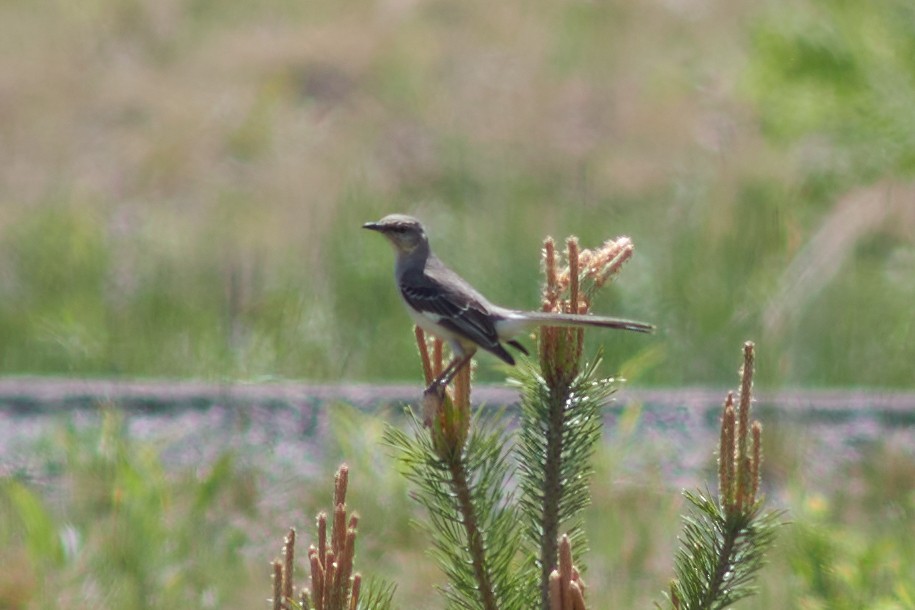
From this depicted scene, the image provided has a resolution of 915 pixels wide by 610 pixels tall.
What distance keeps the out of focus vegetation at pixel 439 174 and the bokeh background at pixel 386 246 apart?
0.09ft

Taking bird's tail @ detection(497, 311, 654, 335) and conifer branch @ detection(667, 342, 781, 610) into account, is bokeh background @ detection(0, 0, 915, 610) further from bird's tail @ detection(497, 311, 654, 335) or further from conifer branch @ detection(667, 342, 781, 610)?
conifer branch @ detection(667, 342, 781, 610)

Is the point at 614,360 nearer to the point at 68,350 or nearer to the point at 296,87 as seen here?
the point at 68,350

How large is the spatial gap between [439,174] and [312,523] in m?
5.71

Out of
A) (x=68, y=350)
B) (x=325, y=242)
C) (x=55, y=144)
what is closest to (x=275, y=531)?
(x=68, y=350)

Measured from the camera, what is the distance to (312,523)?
185 inches

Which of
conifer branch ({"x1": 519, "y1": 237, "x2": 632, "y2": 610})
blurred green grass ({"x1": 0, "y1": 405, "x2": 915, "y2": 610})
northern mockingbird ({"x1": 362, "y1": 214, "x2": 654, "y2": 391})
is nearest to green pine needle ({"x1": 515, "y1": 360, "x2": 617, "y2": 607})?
conifer branch ({"x1": 519, "y1": 237, "x2": 632, "y2": 610})

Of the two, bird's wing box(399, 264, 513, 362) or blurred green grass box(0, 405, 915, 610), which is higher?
bird's wing box(399, 264, 513, 362)

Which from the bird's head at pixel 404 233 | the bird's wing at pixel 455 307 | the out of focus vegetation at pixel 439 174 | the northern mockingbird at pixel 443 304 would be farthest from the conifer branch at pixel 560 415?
the bird's head at pixel 404 233

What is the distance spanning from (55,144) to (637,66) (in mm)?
4679

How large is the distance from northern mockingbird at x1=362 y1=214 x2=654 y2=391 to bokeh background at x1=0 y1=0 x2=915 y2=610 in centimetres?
37

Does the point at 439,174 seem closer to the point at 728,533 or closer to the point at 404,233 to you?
the point at 404,233

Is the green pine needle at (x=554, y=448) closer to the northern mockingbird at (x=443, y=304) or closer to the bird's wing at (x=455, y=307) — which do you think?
the northern mockingbird at (x=443, y=304)

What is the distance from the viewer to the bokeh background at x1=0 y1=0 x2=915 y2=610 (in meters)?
4.58

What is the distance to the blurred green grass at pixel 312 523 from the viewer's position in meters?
4.08
